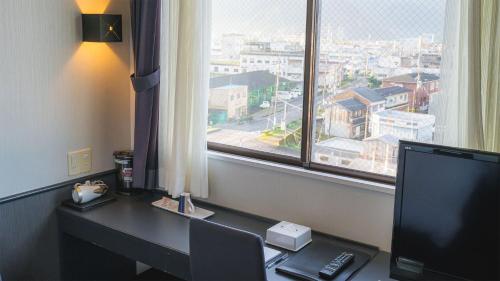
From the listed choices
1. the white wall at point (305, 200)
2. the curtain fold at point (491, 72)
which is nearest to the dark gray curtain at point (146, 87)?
the white wall at point (305, 200)

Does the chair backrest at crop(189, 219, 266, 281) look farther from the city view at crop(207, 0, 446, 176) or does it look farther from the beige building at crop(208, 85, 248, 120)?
the beige building at crop(208, 85, 248, 120)

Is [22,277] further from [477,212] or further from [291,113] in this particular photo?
[477,212]

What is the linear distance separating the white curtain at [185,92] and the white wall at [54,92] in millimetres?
321

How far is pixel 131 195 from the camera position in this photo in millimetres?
2996

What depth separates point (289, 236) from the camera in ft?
7.59

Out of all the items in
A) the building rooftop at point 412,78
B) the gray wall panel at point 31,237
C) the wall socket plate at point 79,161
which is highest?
the building rooftop at point 412,78

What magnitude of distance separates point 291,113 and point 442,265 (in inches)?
41.1

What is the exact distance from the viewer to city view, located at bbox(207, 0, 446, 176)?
221 centimetres

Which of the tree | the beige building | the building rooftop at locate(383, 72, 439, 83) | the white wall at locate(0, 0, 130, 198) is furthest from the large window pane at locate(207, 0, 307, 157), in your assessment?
the white wall at locate(0, 0, 130, 198)

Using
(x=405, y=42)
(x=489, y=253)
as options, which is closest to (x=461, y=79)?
(x=405, y=42)

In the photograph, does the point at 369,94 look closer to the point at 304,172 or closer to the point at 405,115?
the point at 405,115

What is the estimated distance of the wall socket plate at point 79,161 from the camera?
2836 millimetres

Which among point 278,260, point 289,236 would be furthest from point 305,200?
point 278,260

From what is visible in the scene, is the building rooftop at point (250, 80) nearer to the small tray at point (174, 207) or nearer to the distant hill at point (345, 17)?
the distant hill at point (345, 17)
